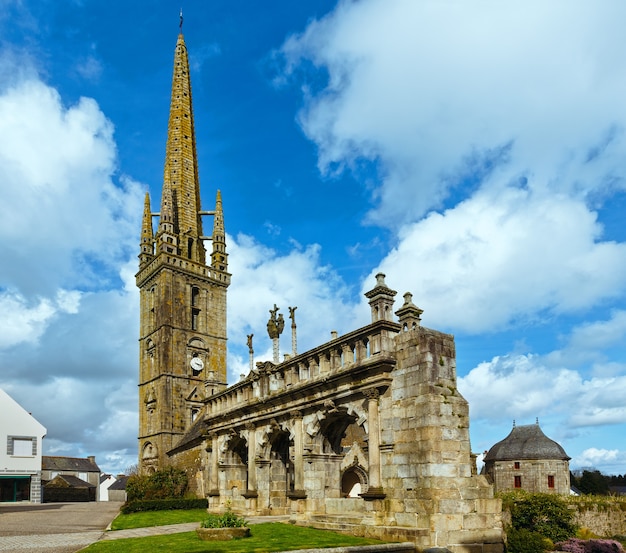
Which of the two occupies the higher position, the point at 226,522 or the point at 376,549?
the point at 226,522

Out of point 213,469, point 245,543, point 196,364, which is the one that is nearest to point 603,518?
point 213,469

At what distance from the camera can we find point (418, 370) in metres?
15.5

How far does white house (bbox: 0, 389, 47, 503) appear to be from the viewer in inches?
1657

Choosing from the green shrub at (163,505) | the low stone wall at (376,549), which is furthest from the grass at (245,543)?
the green shrub at (163,505)

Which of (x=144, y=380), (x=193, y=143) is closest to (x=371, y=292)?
(x=144, y=380)

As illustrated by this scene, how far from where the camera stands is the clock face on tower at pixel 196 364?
4928 cm

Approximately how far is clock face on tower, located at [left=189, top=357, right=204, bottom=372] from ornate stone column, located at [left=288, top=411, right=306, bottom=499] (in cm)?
3028

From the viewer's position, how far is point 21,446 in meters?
42.8

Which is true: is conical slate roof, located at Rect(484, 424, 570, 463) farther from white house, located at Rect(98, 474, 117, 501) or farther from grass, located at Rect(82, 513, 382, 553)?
white house, located at Rect(98, 474, 117, 501)

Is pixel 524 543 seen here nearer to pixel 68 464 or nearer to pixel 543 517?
pixel 543 517

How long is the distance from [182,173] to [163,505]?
33472 millimetres

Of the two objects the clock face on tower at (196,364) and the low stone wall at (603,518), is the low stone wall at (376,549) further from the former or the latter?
the clock face on tower at (196,364)

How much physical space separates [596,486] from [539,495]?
4379 cm

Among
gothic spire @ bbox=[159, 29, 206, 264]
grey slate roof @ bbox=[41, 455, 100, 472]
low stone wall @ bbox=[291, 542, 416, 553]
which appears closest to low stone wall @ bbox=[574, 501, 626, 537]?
low stone wall @ bbox=[291, 542, 416, 553]
